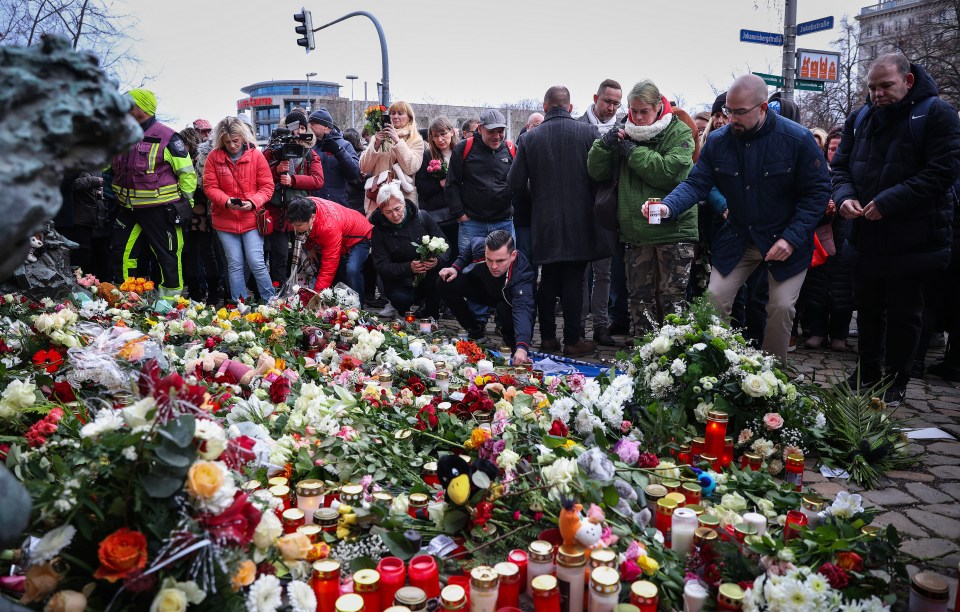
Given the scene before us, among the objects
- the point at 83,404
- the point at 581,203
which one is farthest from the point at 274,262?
the point at 83,404

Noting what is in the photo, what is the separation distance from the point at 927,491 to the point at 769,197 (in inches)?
Result: 79.4

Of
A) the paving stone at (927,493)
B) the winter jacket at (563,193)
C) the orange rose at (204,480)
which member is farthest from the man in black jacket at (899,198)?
the orange rose at (204,480)

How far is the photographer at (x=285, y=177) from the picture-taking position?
714 centimetres

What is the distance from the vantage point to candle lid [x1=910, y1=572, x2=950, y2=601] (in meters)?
1.95

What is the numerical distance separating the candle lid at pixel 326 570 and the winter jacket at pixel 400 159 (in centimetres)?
540

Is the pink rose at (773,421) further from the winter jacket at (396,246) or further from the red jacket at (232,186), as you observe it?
the red jacket at (232,186)

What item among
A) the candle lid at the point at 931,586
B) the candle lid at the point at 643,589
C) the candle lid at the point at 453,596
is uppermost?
the candle lid at the point at 453,596

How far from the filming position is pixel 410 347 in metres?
4.51

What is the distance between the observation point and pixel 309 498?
2.41m

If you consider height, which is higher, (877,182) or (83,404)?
(877,182)

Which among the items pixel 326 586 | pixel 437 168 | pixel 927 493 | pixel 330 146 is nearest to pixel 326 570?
pixel 326 586

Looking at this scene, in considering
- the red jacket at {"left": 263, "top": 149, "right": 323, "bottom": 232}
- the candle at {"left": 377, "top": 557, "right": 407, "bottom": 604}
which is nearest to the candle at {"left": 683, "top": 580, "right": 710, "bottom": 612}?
the candle at {"left": 377, "top": 557, "right": 407, "bottom": 604}

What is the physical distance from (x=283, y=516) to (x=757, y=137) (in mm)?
3772

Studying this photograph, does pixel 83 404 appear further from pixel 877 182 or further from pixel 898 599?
pixel 877 182
